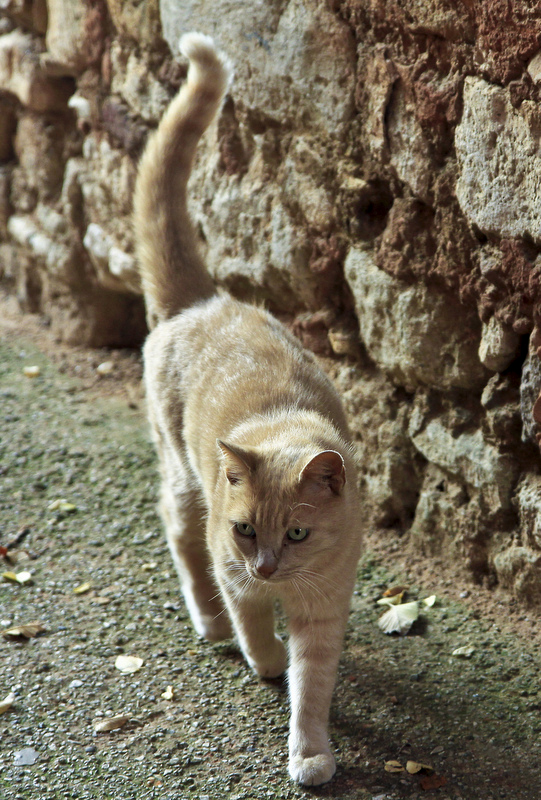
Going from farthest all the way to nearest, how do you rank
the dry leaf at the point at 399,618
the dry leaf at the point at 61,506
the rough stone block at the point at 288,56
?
the dry leaf at the point at 61,506 < the rough stone block at the point at 288,56 < the dry leaf at the point at 399,618

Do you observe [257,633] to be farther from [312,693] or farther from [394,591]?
[394,591]

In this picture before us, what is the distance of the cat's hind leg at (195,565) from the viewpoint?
2.92 meters

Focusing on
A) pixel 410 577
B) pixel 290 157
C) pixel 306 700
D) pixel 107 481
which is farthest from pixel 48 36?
pixel 306 700

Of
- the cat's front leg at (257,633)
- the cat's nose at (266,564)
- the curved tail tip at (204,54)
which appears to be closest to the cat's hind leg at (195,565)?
the cat's front leg at (257,633)

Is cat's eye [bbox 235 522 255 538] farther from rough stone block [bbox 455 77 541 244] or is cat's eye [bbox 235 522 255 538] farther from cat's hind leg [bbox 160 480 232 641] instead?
rough stone block [bbox 455 77 541 244]

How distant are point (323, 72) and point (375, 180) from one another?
0.46m

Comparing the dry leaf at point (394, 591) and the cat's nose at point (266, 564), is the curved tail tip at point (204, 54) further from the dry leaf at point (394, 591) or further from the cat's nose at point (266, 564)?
the dry leaf at point (394, 591)

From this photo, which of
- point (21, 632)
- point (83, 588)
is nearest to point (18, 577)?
point (83, 588)

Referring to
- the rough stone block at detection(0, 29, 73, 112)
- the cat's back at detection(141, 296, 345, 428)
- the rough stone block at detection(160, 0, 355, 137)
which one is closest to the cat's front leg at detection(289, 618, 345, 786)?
the cat's back at detection(141, 296, 345, 428)

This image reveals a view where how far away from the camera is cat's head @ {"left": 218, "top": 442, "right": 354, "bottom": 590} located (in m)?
2.18

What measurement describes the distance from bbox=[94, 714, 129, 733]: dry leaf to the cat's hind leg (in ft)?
1.63

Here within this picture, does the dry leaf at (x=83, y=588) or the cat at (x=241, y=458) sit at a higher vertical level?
the cat at (x=241, y=458)

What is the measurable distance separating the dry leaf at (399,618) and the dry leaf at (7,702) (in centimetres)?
128

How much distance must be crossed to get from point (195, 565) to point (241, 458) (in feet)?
3.19
